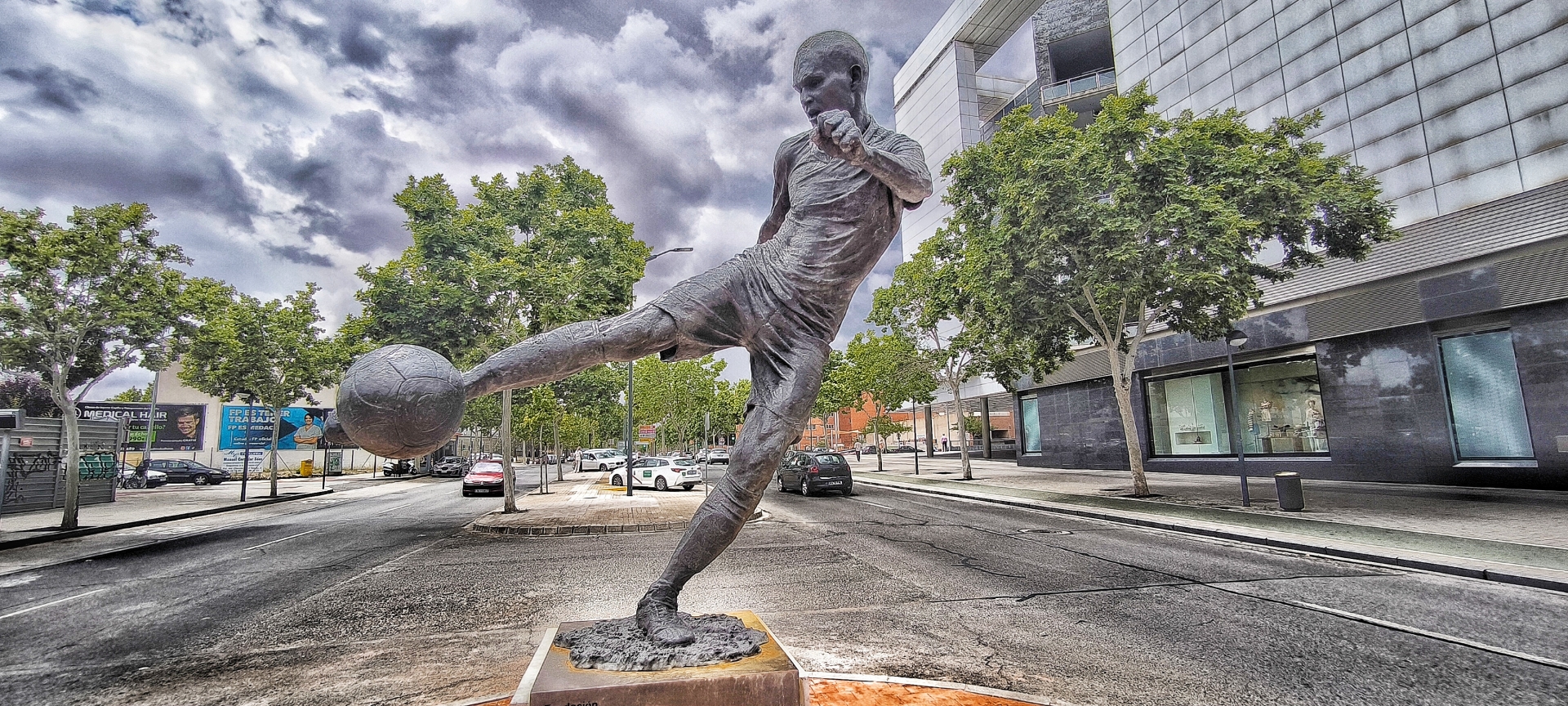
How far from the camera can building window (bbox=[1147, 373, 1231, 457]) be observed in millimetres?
21281

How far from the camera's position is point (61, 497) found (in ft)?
60.0

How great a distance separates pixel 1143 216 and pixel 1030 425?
20.5 m

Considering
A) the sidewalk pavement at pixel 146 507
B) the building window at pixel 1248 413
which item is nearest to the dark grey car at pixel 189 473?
the sidewalk pavement at pixel 146 507

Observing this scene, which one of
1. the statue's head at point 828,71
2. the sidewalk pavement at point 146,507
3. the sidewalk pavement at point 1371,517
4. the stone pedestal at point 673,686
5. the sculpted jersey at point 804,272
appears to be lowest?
the sidewalk pavement at point 1371,517

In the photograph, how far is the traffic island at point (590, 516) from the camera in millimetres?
12078

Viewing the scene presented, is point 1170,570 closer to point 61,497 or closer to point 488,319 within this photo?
point 488,319

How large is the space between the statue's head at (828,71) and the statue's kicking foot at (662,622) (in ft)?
7.36

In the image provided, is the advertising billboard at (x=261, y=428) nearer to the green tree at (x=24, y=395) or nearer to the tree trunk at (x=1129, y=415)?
the green tree at (x=24, y=395)

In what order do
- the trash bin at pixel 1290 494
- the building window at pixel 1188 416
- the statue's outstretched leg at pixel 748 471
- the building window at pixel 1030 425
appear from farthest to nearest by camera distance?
the building window at pixel 1030 425 → the building window at pixel 1188 416 → the trash bin at pixel 1290 494 → the statue's outstretched leg at pixel 748 471

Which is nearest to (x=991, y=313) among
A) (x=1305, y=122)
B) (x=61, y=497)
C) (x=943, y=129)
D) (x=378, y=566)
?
(x=1305, y=122)

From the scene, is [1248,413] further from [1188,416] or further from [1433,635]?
[1433,635]

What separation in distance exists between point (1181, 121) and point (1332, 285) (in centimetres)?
732

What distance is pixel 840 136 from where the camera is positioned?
2279 mm

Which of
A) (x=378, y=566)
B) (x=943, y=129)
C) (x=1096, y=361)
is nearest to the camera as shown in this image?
(x=378, y=566)
